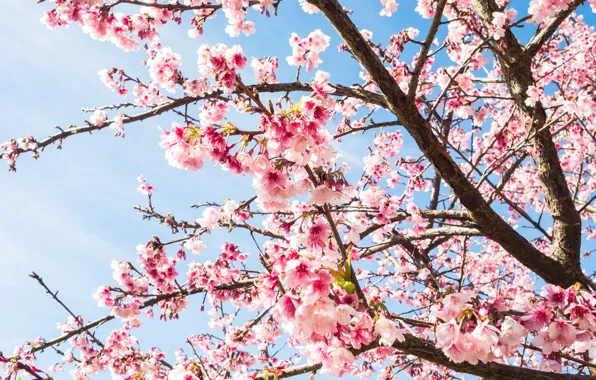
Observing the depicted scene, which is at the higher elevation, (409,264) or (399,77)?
(399,77)

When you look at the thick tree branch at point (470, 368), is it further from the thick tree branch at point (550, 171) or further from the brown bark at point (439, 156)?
the thick tree branch at point (550, 171)

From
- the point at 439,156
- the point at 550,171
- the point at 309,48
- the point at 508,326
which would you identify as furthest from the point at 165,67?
the point at 550,171

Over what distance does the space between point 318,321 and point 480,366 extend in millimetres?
1255

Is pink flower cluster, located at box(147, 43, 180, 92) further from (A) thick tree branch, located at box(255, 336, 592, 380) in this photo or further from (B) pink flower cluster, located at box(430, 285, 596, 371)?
(B) pink flower cluster, located at box(430, 285, 596, 371)

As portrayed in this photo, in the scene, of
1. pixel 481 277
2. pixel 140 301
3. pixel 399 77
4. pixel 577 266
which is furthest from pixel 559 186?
pixel 481 277

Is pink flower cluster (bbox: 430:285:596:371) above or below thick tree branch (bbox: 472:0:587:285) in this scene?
below

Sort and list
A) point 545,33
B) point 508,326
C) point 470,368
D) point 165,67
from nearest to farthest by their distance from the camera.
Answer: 1. point 508,326
2. point 470,368
3. point 165,67
4. point 545,33

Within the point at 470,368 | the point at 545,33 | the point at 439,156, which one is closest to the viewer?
the point at 470,368

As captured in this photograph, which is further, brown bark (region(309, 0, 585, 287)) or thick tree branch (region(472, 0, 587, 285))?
thick tree branch (region(472, 0, 587, 285))

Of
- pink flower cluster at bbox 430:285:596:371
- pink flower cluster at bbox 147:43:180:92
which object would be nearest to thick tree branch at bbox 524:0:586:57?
pink flower cluster at bbox 430:285:596:371

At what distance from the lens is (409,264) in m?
7.71

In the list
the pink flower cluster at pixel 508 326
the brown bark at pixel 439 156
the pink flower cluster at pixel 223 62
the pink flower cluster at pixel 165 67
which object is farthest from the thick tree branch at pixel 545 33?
the pink flower cluster at pixel 165 67

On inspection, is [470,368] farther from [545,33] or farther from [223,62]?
[545,33]

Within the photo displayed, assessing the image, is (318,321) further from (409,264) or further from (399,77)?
(409,264)
